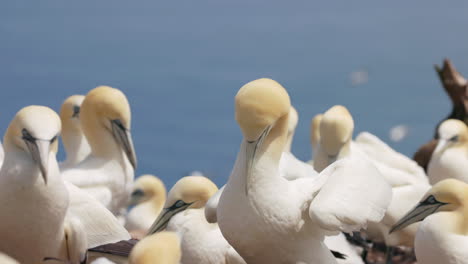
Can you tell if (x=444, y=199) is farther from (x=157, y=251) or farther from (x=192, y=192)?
(x=157, y=251)

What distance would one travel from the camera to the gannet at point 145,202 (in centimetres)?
1134

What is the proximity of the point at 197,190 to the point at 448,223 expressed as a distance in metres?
1.79

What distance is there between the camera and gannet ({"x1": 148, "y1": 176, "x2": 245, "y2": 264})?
23.2 ft

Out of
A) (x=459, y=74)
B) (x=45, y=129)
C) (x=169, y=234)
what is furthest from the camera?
(x=459, y=74)

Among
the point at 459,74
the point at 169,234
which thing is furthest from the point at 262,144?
the point at 459,74

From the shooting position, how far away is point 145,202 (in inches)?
469

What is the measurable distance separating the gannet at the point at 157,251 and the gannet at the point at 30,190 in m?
1.68

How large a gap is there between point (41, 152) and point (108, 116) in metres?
3.93

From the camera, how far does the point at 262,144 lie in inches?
251

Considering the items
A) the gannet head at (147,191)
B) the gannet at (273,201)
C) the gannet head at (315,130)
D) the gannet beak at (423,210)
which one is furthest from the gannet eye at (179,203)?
the gannet head at (315,130)

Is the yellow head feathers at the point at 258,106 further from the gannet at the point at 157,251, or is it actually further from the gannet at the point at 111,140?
the gannet at the point at 111,140

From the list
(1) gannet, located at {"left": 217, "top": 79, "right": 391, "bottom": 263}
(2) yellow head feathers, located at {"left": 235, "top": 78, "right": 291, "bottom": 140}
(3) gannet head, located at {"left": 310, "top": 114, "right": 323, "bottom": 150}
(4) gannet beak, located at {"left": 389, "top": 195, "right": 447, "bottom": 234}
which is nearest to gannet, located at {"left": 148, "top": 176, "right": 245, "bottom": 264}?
(1) gannet, located at {"left": 217, "top": 79, "right": 391, "bottom": 263}

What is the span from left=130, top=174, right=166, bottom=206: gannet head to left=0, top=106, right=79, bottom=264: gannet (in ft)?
18.9

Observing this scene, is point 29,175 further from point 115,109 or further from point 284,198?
point 115,109
